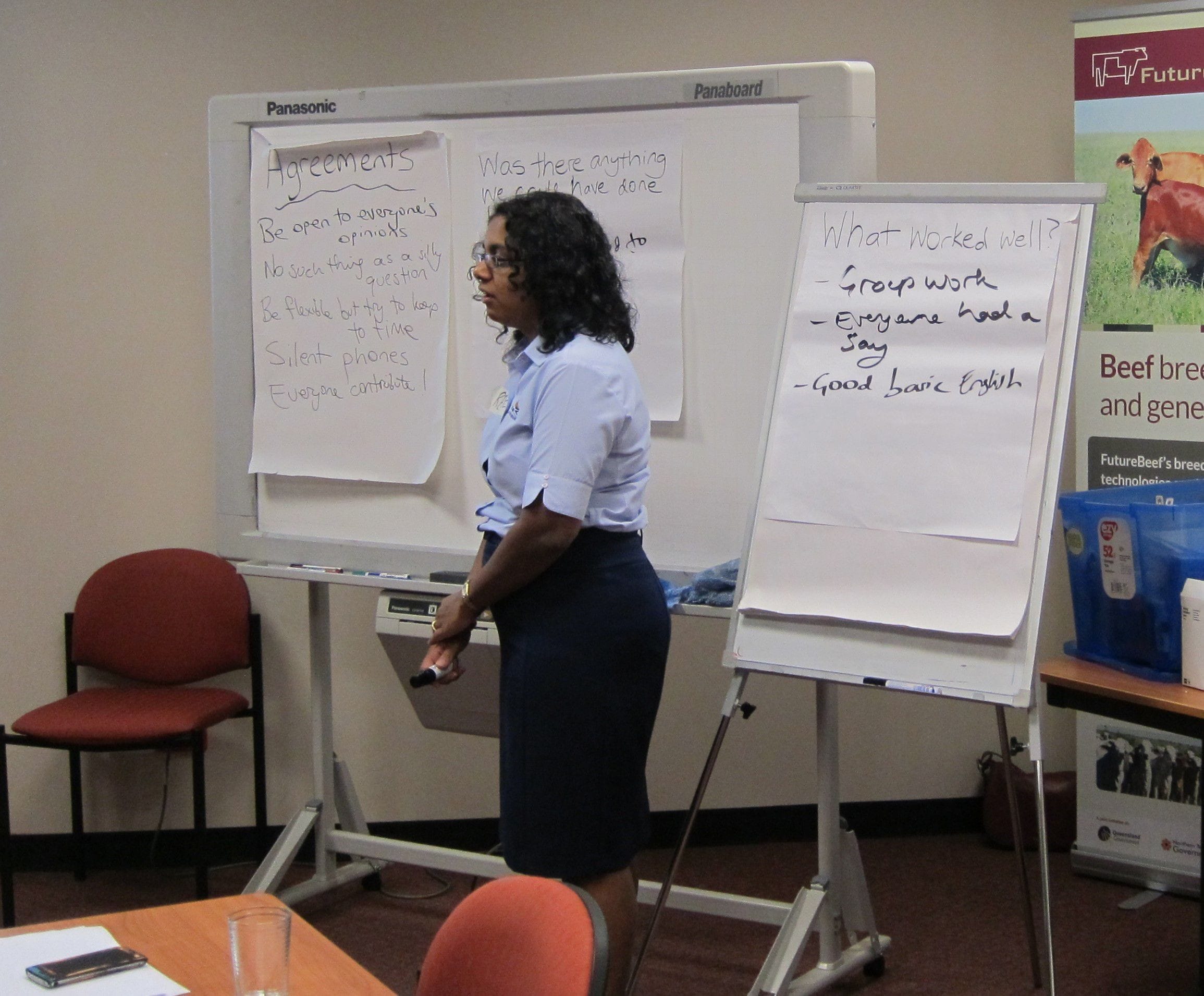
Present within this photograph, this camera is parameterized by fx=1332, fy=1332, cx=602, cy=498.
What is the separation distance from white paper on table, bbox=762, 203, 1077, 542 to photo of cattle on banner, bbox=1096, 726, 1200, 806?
1389 millimetres

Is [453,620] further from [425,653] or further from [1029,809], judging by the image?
[1029,809]

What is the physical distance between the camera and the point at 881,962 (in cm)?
278

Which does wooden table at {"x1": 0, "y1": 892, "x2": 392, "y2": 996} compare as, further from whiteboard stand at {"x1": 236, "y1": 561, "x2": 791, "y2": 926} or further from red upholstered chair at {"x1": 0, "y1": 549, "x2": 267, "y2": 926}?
red upholstered chair at {"x1": 0, "y1": 549, "x2": 267, "y2": 926}

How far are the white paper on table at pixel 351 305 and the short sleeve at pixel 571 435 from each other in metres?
0.83

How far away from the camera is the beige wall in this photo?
11.2 feet

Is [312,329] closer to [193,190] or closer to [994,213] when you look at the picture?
[193,190]

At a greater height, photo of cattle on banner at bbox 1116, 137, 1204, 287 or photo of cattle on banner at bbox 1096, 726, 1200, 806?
photo of cattle on banner at bbox 1116, 137, 1204, 287

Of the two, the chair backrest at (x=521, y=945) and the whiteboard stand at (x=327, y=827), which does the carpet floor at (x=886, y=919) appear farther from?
the chair backrest at (x=521, y=945)

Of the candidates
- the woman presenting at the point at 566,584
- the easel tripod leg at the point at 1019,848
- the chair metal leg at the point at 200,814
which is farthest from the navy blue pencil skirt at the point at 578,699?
the chair metal leg at the point at 200,814

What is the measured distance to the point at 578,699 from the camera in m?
2.08

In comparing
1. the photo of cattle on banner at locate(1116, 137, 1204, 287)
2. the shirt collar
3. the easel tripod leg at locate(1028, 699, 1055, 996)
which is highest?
the photo of cattle on banner at locate(1116, 137, 1204, 287)

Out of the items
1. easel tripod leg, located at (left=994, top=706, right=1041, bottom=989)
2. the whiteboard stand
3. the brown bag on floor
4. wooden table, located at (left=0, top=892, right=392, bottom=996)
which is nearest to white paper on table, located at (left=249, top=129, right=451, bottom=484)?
the whiteboard stand

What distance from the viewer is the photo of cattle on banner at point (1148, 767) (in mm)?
3186

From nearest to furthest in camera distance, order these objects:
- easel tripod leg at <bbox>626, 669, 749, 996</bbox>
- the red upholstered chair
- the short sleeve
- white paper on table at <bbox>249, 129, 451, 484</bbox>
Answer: the short sleeve < easel tripod leg at <bbox>626, 669, 749, 996</bbox> < white paper on table at <bbox>249, 129, 451, 484</bbox> < the red upholstered chair
